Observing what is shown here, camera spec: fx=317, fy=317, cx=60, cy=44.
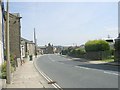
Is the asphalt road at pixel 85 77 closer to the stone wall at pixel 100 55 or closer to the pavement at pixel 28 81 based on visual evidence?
the pavement at pixel 28 81

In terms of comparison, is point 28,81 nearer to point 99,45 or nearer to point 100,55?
point 100,55

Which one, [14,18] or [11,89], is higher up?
[14,18]

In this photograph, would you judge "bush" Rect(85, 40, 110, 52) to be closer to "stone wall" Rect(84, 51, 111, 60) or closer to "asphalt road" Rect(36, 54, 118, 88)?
"stone wall" Rect(84, 51, 111, 60)

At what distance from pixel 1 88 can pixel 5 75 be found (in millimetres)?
4455

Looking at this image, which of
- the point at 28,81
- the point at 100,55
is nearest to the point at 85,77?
the point at 28,81

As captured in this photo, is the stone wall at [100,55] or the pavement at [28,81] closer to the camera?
the pavement at [28,81]

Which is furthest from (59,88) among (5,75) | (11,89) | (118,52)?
(118,52)

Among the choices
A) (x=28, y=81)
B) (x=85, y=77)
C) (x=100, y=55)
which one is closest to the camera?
(x=28, y=81)

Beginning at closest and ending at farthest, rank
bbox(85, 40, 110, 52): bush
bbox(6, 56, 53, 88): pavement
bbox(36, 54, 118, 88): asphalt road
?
bbox(36, 54, 118, 88): asphalt road
bbox(6, 56, 53, 88): pavement
bbox(85, 40, 110, 52): bush

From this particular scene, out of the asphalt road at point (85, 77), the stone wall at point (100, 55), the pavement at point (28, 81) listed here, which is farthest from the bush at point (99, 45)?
the pavement at point (28, 81)

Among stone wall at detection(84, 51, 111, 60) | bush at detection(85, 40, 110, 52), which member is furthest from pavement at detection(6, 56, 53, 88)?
bush at detection(85, 40, 110, 52)

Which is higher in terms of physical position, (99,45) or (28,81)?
(99,45)

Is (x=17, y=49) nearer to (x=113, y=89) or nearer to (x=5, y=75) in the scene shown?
(x=5, y=75)

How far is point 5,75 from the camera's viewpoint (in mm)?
19516
